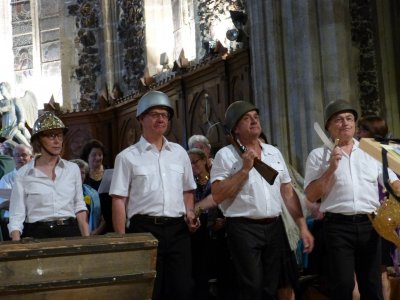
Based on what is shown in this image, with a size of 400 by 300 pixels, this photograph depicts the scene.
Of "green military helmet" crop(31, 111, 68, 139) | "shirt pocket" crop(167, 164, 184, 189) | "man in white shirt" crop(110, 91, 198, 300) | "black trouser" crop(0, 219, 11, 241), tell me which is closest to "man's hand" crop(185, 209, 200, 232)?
"man in white shirt" crop(110, 91, 198, 300)

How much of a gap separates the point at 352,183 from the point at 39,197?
1.68 m

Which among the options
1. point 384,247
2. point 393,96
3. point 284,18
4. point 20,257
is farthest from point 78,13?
point 20,257

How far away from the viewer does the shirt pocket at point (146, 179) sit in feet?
12.9

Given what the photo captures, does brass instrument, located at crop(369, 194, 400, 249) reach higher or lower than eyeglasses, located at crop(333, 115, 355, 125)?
lower

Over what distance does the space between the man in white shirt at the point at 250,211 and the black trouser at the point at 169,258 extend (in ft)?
0.86

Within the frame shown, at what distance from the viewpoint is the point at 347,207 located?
3938 mm

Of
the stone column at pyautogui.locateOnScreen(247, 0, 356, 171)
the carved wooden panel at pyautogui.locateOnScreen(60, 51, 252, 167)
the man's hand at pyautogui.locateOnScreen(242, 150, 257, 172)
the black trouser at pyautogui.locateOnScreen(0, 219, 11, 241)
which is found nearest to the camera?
the man's hand at pyautogui.locateOnScreen(242, 150, 257, 172)

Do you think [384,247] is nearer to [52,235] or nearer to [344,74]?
[52,235]

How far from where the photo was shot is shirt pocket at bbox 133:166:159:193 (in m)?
3.92

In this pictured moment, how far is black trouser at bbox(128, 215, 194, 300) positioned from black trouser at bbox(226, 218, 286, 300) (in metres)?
0.26

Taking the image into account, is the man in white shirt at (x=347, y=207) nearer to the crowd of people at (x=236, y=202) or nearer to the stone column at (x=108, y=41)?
the crowd of people at (x=236, y=202)

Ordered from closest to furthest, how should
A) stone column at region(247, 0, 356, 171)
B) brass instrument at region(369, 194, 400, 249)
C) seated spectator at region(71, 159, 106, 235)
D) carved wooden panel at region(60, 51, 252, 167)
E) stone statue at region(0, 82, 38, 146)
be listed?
1. brass instrument at region(369, 194, 400, 249)
2. seated spectator at region(71, 159, 106, 235)
3. stone column at region(247, 0, 356, 171)
4. carved wooden panel at region(60, 51, 252, 167)
5. stone statue at region(0, 82, 38, 146)

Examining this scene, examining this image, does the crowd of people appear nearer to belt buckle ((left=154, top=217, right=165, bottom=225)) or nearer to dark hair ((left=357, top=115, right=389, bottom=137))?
belt buckle ((left=154, top=217, right=165, bottom=225))

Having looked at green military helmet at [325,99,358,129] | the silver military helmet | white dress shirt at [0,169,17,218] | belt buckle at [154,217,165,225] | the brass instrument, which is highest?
the silver military helmet
